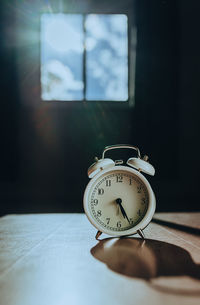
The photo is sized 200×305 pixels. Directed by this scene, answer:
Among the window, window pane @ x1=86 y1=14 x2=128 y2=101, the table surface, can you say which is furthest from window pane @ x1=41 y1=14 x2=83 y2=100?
the table surface

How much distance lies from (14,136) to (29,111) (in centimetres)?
35

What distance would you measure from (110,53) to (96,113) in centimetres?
76

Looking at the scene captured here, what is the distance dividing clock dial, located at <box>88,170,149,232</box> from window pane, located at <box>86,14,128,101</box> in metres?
2.49

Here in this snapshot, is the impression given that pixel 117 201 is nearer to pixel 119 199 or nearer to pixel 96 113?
pixel 119 199

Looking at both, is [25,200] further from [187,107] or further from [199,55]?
[199,55]

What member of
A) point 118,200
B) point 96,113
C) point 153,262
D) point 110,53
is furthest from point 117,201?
point 110,53

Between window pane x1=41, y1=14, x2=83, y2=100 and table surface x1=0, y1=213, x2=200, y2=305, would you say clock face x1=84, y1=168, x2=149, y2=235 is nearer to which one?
table surface x1=0, y1=213, x2=200, y2=305

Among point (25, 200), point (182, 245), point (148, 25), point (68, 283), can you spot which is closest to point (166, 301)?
point (68, 283)

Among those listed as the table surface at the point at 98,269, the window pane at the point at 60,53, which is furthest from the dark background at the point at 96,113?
the table surface at the point at 98,269

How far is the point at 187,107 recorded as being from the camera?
10.8 ft

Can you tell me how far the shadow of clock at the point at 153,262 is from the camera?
0.58 meters

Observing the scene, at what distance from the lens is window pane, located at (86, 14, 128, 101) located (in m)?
3.36

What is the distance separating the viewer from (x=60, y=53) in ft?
11.0

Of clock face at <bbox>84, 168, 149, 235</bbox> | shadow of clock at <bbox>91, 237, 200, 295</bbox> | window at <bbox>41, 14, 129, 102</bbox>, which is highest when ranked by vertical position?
window at <bbox>41, 14, 129, 102</bbox>
